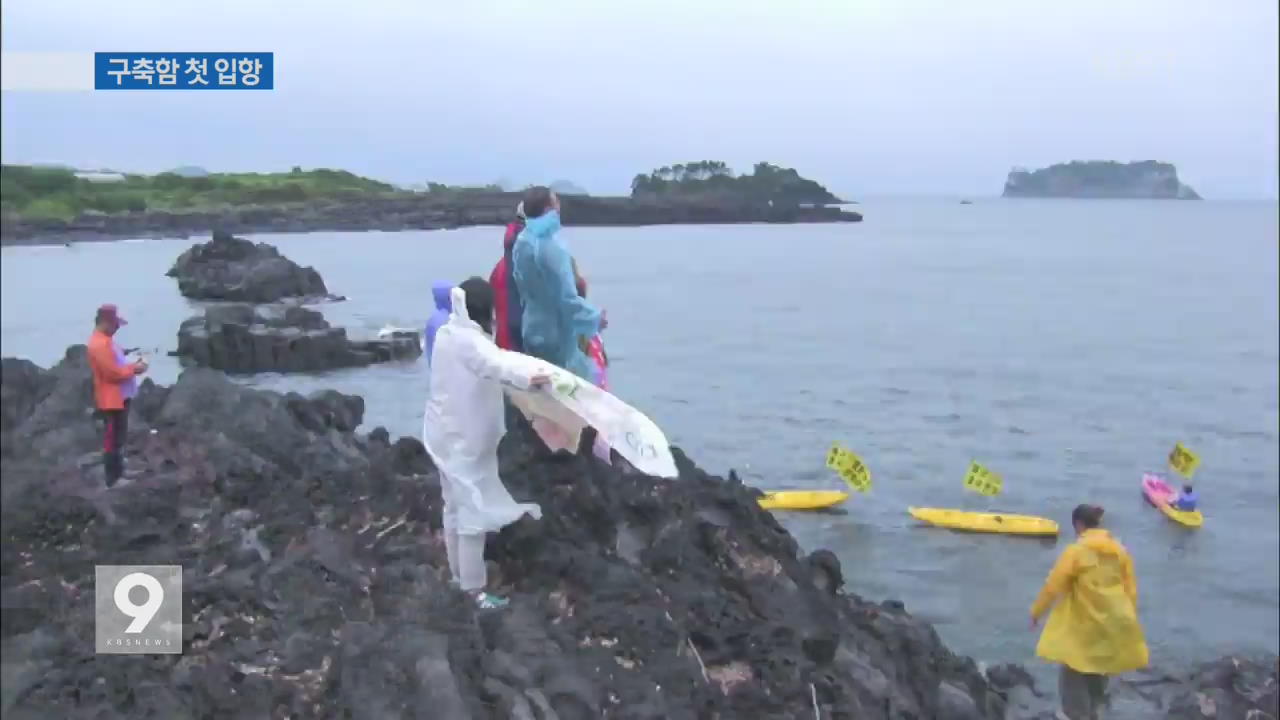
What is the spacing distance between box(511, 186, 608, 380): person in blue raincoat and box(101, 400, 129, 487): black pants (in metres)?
3.53

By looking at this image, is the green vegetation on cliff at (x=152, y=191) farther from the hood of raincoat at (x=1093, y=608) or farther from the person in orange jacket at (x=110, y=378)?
the hood of raincoat at (x=1093, y=608)

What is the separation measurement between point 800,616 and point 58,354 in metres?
10.4

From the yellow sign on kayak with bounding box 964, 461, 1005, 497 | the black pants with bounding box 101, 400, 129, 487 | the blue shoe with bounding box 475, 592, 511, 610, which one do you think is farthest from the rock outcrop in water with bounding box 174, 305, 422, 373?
the blue shoe with bounding box 475, 592, 511, 610

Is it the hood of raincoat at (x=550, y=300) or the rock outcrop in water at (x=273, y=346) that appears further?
the rock outcrop in water at (x=273, y=346)

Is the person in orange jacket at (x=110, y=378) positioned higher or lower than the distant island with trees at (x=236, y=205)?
lower

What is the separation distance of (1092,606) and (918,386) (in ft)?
122

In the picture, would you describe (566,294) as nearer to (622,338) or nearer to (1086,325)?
(622,338)

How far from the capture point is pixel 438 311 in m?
8.51

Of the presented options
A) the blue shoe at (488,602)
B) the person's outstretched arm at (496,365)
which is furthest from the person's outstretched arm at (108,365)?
the person's outstretched arm at (496,365)

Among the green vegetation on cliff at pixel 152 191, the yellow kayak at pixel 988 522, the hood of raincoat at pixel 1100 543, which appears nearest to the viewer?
the green vegetation on cliff at pixel 152 191

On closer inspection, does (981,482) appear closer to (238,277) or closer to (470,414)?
(470,414)

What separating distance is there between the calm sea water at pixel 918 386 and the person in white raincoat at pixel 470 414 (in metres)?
1.97
